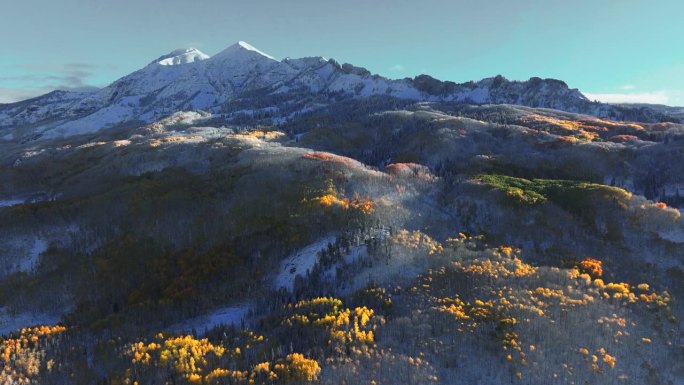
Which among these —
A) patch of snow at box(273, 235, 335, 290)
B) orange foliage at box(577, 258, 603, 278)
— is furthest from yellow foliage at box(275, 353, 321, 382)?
orange foliage at box(577, 258, 603, 278)

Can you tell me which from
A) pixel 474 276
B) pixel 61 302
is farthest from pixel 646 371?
pixel 61 302

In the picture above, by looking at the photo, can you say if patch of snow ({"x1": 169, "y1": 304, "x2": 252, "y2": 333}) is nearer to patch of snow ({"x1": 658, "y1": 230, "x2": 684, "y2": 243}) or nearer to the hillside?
the hillside

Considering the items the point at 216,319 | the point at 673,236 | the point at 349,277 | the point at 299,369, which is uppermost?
the point at 673,236

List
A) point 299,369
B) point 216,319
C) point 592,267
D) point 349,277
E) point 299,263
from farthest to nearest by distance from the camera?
1. point 299,263
2. point 592,267
3. point 349,277
4. point 216,319
5. point 299,369

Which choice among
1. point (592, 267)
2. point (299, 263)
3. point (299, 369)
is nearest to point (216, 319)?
point (299, 263)

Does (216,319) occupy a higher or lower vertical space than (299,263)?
lower

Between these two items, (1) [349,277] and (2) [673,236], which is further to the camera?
(2) [673,236]

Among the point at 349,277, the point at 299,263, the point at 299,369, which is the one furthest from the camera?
the point at 299,263

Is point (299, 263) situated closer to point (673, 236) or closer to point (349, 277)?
point (349, 277)
